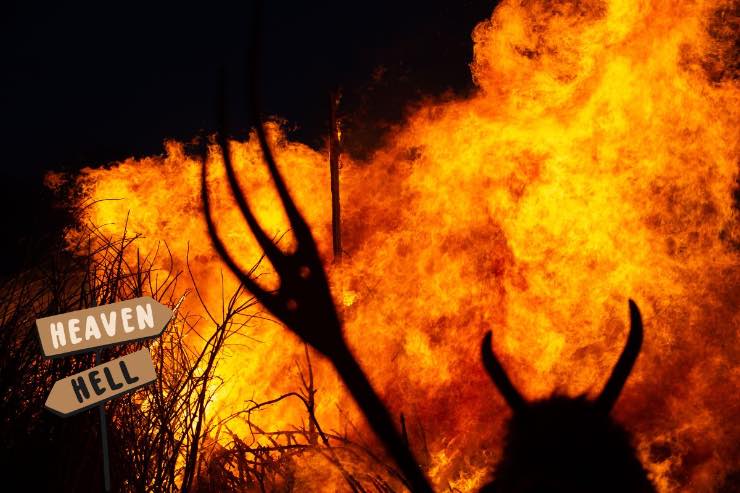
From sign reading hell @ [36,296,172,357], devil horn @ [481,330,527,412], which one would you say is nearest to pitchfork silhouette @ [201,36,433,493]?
devil horn @ [481,330,527,412]

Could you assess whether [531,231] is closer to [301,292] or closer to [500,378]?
[500,378]

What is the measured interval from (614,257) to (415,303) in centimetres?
240

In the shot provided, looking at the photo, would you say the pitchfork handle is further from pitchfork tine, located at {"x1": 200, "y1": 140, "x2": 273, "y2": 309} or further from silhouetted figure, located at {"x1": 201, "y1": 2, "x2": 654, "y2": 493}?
pitchfork tine, located at {"x1": 200, "y1": 140, "x2": 273, "y2": 309}

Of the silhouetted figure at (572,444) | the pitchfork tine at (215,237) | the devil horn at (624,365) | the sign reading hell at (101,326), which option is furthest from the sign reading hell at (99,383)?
the devil horn at (624,365)

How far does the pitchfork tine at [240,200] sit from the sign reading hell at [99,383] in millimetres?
5218

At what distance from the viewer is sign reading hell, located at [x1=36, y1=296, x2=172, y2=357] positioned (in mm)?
3115

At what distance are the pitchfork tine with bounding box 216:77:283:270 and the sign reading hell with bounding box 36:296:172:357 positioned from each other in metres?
5.15

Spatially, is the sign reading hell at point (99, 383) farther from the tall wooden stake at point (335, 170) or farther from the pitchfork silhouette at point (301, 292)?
the tall wooden stake at point (335, 170)

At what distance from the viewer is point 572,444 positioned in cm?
709

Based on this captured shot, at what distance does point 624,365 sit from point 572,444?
1074 mm

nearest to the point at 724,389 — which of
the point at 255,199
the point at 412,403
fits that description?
the point at 412,403

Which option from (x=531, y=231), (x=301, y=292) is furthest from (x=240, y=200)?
(x=531, y=231)

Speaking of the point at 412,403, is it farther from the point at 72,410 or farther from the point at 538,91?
the point at 72,410

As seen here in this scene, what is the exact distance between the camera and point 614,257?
7613 mm
